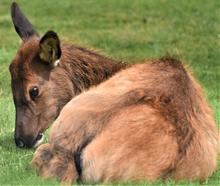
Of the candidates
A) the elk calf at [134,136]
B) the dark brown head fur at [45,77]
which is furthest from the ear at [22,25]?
the elk calf at [134,136]

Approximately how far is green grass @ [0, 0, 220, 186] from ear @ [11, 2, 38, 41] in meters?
3.79

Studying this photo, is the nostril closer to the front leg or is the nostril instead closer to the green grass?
the front leg

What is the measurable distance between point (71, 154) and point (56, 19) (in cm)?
1535

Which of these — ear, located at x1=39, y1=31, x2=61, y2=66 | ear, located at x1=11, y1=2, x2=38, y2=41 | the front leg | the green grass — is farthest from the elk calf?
the green grass

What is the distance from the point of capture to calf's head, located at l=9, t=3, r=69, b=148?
9.20 metres

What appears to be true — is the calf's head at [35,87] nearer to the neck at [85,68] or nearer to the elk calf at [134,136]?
the neck at [85,68]

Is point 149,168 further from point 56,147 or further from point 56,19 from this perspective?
point 56,19

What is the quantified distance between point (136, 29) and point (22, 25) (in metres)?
11.4

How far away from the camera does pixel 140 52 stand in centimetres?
1938

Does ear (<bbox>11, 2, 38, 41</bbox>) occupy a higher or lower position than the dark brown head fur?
higher

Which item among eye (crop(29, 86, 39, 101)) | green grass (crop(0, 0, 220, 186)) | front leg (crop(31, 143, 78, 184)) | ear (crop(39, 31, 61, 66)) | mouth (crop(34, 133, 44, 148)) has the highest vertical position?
ear (crop(39, 31, 61, 66))

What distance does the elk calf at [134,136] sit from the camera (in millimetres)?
7422

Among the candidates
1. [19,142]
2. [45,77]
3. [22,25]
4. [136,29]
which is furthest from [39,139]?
[136,29]

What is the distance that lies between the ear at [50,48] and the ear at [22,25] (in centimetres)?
70
